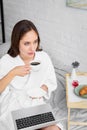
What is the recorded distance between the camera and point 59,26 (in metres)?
2.56

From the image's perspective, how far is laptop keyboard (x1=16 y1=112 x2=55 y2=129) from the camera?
1.43 metres

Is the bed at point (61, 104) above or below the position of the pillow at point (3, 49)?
below

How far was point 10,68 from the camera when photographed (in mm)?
1726

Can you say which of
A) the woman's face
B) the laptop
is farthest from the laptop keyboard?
the woman's face

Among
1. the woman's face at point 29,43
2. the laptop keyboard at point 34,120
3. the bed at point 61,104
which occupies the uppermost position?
the woman's face at point 29,43

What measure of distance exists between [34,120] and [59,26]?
1.31 metres

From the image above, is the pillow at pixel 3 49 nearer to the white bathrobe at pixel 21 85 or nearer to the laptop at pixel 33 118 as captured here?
the white bathrobe at pixel 21 85

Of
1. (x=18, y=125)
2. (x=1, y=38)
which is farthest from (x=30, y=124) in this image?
(x=1, y=38)

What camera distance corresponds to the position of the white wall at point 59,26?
2.39 meters

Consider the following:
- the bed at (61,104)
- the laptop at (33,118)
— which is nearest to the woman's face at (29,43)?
the laptop at (33,118)

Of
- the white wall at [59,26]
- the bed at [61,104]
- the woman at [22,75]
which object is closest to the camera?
the woman at [22,75]

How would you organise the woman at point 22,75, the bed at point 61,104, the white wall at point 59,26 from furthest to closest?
the white wall at point 59,26, the bed at point 61,104, the woman at point 22,75

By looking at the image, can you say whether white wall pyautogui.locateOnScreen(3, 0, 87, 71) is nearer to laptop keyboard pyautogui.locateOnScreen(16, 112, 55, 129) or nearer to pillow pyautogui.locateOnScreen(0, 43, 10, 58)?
pillow pyautogui.locateOnScreen(0, 43, 10, 58)

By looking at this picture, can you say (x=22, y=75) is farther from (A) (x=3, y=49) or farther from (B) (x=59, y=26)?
(B) (x=59, y=26)
